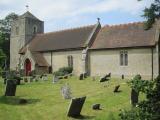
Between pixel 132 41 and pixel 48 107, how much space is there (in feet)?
76.4

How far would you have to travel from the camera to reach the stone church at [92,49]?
131ft

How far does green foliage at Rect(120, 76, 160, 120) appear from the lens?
1048cm

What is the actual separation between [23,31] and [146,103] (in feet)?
166

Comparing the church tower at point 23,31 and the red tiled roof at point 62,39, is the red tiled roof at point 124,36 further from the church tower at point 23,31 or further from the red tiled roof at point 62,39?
the church tower at point 23,31

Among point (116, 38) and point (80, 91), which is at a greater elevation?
point (116, 38)

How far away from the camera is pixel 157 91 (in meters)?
10.6

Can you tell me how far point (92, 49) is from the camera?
45.1 metres

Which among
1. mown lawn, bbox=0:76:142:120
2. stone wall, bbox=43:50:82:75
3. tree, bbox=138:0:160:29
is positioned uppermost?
tree, bbox=138:0:160:29

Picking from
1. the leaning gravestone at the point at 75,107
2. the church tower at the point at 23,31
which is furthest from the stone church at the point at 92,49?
the leaning gravestone at the point at 75,107

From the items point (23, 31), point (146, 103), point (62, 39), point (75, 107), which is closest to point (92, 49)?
point (62, 39)

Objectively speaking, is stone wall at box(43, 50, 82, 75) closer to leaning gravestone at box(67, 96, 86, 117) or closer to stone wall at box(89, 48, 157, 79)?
stone wall at box(89, 48, 157, 79)

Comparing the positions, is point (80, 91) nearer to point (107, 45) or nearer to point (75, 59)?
point (107, 45)

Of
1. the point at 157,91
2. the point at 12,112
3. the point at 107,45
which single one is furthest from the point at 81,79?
the point at 157,91

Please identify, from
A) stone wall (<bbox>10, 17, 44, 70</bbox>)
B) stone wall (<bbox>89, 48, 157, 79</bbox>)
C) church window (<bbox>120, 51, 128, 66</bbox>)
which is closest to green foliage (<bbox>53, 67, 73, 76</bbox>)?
stone wall (<bbox>89, 48, 157, 79</bbox>)
